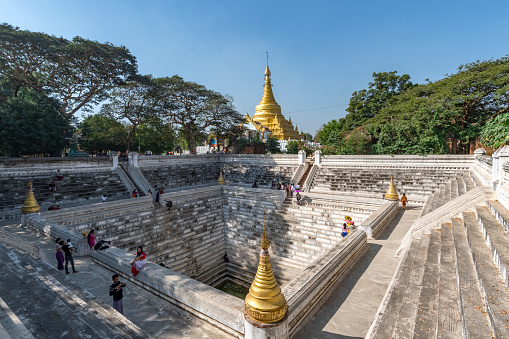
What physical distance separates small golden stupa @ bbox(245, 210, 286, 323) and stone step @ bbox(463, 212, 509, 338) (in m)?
2.60

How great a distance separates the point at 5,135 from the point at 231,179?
58.5 ft

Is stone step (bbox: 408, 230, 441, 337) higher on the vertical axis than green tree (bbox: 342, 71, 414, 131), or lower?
lower

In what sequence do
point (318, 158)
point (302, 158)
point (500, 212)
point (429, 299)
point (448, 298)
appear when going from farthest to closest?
point (302, 158)
point (318, 158)
point (500, 212)
point (429, 299)
point (448, 298)

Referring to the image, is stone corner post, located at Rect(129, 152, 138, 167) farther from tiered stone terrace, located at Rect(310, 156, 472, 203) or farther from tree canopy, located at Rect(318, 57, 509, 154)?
tree canopy, located at Rect(318, 57, 509, 154)

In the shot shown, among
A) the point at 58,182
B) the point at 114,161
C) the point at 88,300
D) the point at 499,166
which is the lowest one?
the point at 88,300

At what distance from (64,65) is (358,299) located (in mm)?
30371

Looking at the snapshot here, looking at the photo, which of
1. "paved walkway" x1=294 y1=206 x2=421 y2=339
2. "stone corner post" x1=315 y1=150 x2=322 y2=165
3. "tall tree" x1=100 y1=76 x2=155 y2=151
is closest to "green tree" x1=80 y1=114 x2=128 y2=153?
"tall tree" x1=100 y1=76 x2=155 y2=151

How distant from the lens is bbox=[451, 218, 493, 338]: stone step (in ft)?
10.1

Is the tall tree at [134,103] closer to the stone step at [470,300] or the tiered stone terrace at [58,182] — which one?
the tiered stone terrace at [58,182]

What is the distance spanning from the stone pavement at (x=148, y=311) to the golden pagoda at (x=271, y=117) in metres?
47.7

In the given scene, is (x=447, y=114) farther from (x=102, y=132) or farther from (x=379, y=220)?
(x=102, y=132)

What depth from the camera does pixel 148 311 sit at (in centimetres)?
543

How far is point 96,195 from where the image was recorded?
17281 millimetres

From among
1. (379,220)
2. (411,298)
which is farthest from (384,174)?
(411,298)
